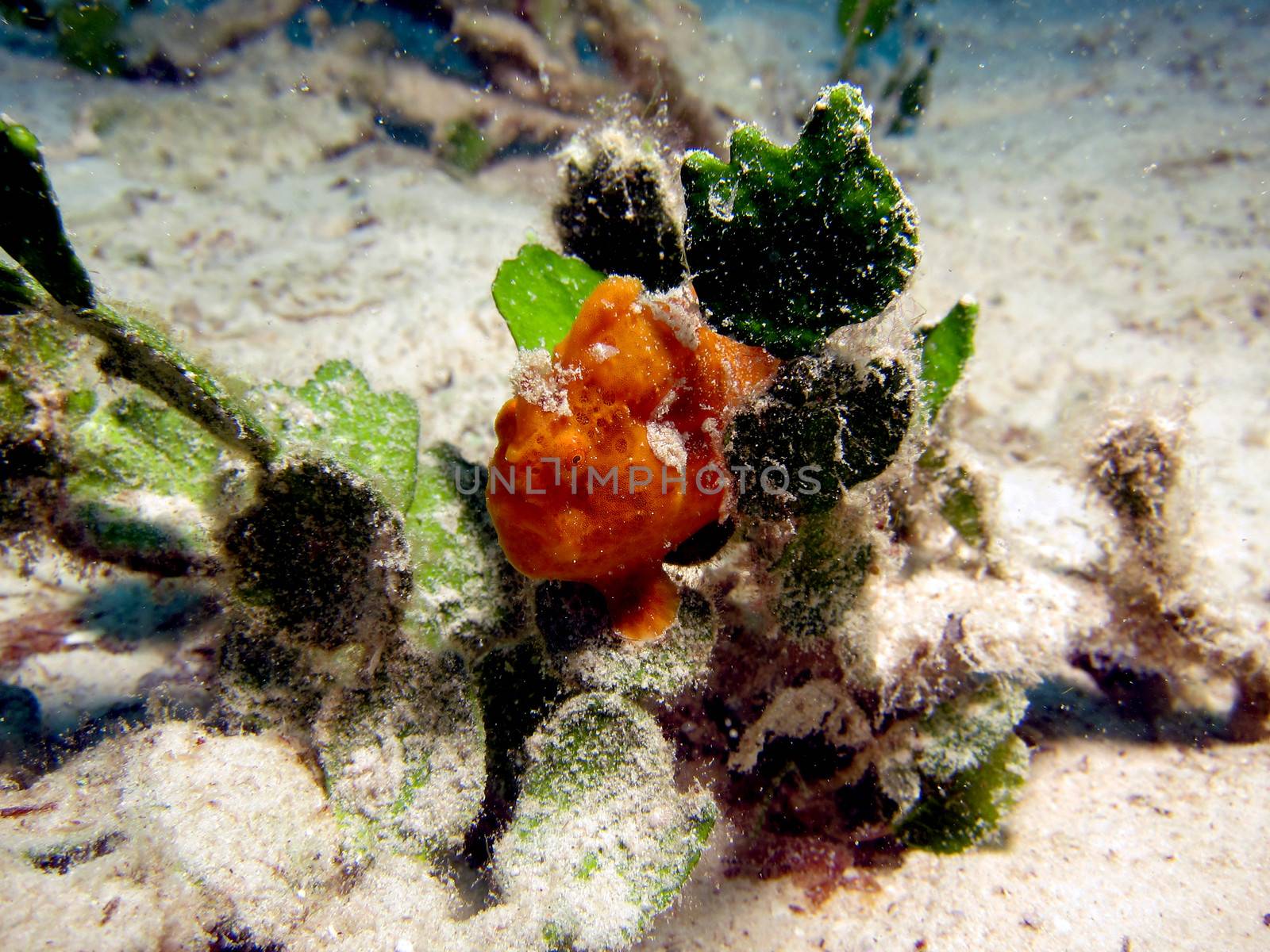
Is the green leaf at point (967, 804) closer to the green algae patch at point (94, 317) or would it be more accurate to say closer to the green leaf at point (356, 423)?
the green leaf at point (356, 423)

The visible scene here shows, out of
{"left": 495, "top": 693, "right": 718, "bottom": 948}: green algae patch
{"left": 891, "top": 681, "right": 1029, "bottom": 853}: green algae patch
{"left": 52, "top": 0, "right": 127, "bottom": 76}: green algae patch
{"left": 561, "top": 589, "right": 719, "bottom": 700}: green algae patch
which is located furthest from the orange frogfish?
{"left": 52, "top": 0, "right": 127, "bottom": 76}: green algae patch

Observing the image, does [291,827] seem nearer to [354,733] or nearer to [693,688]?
[354,733]

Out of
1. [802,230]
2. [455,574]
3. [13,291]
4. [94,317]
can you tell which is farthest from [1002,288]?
[13,291]

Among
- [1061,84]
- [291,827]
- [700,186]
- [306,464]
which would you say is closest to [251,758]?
[291,827]

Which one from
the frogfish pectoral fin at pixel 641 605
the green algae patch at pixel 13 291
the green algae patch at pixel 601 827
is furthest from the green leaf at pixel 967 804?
the green algae patch at pixel 13 291

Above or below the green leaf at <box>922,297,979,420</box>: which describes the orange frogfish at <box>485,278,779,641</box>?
below

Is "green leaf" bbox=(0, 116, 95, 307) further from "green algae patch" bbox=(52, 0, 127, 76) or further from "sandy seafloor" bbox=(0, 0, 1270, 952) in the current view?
"green algae patch" bbox=(52, 0, 127, 76)

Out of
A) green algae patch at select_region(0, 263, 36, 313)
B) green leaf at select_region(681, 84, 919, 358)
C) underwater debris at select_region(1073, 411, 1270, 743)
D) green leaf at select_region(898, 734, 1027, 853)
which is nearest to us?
green leaf at select_region(681, 84, 919, 358)
